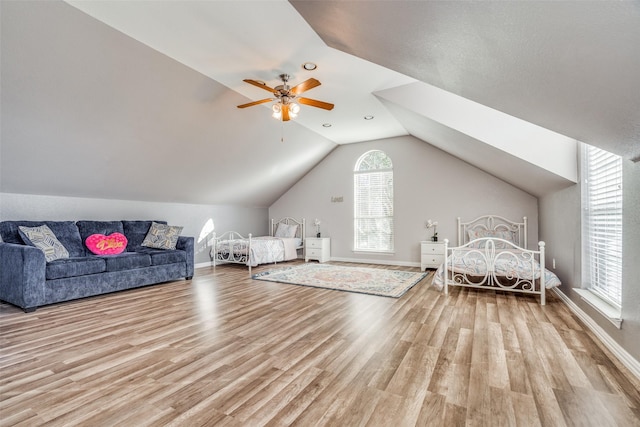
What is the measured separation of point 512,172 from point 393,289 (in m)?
2.52

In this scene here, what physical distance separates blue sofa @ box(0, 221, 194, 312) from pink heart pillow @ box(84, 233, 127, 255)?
0.37 ft

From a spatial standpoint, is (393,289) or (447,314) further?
(393,289)

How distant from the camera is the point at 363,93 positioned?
4.30 metres

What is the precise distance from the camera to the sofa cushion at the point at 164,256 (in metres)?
4.73

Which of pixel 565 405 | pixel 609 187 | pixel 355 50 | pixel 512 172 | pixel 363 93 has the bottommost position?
pixel 565 405

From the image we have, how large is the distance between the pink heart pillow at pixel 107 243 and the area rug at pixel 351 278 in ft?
7.05

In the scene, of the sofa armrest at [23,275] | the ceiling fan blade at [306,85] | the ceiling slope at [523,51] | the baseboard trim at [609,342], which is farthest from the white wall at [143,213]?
the baseboard trim at [609,342]

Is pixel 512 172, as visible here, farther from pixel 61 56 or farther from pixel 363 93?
pixel 61 56

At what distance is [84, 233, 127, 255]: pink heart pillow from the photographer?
443cm

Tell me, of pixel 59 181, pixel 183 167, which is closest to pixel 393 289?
pixel 183 167

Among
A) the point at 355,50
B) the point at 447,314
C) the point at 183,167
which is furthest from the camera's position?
the point at 183,167

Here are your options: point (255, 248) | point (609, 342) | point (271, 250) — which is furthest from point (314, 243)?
point (609, 342)

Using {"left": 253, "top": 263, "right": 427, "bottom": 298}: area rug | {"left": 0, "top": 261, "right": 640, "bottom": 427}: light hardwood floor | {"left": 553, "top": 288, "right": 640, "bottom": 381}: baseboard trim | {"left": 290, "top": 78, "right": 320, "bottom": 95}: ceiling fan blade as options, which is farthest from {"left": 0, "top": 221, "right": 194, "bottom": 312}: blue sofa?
{"left": 553, "top": 288, "right": 640, "bottom": 381}: baseboard trim

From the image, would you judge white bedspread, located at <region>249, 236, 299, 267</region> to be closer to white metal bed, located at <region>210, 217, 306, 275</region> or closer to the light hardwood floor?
white metal bed, located at <region>210, 217, 306, 275</region>
